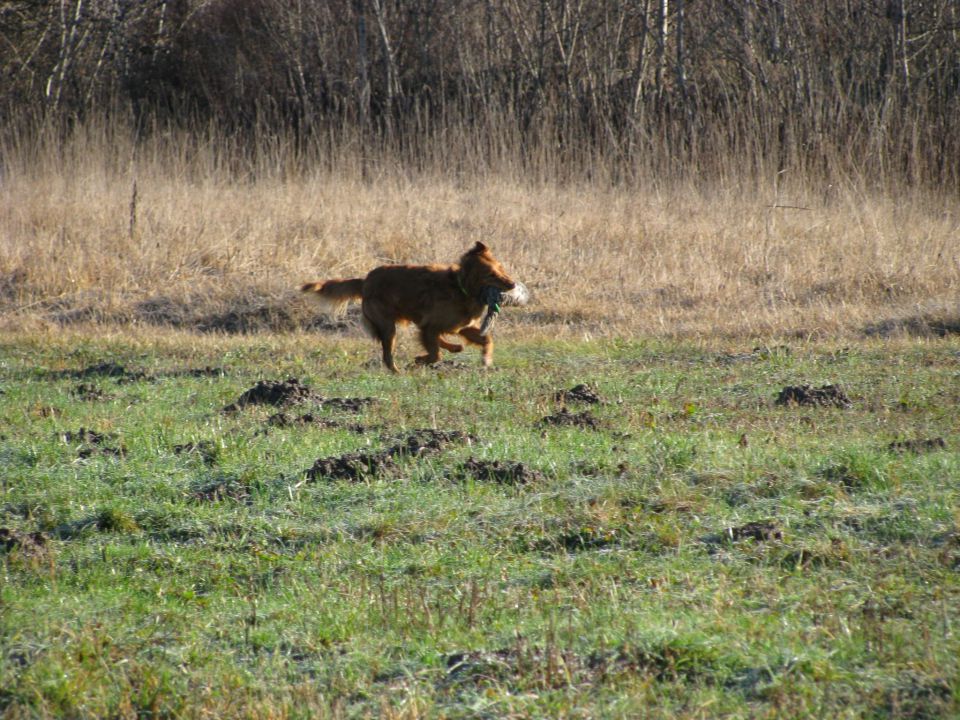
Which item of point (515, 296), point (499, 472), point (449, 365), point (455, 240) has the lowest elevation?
point (449, 365)

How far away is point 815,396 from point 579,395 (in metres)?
1.41

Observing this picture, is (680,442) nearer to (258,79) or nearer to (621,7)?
(621,7)

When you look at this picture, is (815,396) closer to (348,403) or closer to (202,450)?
(348,403)

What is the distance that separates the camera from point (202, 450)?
5.50 m

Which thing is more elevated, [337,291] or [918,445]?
[337,291]

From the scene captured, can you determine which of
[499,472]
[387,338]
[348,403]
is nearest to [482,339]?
[387,338]

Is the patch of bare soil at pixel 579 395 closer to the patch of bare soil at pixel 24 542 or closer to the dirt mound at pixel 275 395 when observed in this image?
the dirt mound at pixel 275 395

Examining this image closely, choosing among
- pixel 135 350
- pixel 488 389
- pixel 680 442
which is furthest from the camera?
pixel 135 350

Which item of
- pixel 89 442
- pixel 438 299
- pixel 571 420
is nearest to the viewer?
pixel 89 442

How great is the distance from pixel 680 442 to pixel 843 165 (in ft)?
29.9

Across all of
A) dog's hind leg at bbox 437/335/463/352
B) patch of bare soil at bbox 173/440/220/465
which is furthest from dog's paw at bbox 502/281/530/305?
patch of bare soil at bbox 173/440/220/465

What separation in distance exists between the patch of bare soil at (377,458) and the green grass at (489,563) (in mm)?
74

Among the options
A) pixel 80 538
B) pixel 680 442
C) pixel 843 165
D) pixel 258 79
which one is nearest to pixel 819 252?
pixel 843 165

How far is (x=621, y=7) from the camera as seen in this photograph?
1634 centimetres
